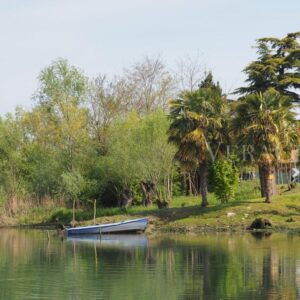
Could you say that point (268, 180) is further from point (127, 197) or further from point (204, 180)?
point (127, 197)

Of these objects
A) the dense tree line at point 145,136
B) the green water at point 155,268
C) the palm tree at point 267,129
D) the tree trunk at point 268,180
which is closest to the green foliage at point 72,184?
the dense tree line at point 145,136

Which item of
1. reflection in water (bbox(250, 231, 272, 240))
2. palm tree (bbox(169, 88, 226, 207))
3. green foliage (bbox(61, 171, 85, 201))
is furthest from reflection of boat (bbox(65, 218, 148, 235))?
green foliage (bbox(61, 171, 85, 201))

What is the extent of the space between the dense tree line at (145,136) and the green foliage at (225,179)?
0.23ft

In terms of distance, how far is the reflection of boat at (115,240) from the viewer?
45.5m

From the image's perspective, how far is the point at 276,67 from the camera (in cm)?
5834

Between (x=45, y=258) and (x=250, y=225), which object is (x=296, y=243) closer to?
(x=250, y=225)

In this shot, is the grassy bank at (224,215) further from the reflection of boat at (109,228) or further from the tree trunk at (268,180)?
the reflection of boat at (109,228)

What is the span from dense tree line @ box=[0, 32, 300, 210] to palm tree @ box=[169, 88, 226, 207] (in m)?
0.07

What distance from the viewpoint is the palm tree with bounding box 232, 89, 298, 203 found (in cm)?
5081

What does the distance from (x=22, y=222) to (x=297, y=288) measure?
42206mm

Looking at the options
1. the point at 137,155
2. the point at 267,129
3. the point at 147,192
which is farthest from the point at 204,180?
the point at 147,192

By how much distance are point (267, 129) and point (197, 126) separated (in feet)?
16.0

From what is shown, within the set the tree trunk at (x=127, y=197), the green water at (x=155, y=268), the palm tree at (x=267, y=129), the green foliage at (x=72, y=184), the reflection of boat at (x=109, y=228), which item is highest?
the palm tree at (x=267, y=129)

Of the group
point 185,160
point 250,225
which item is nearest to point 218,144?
point 185,160
